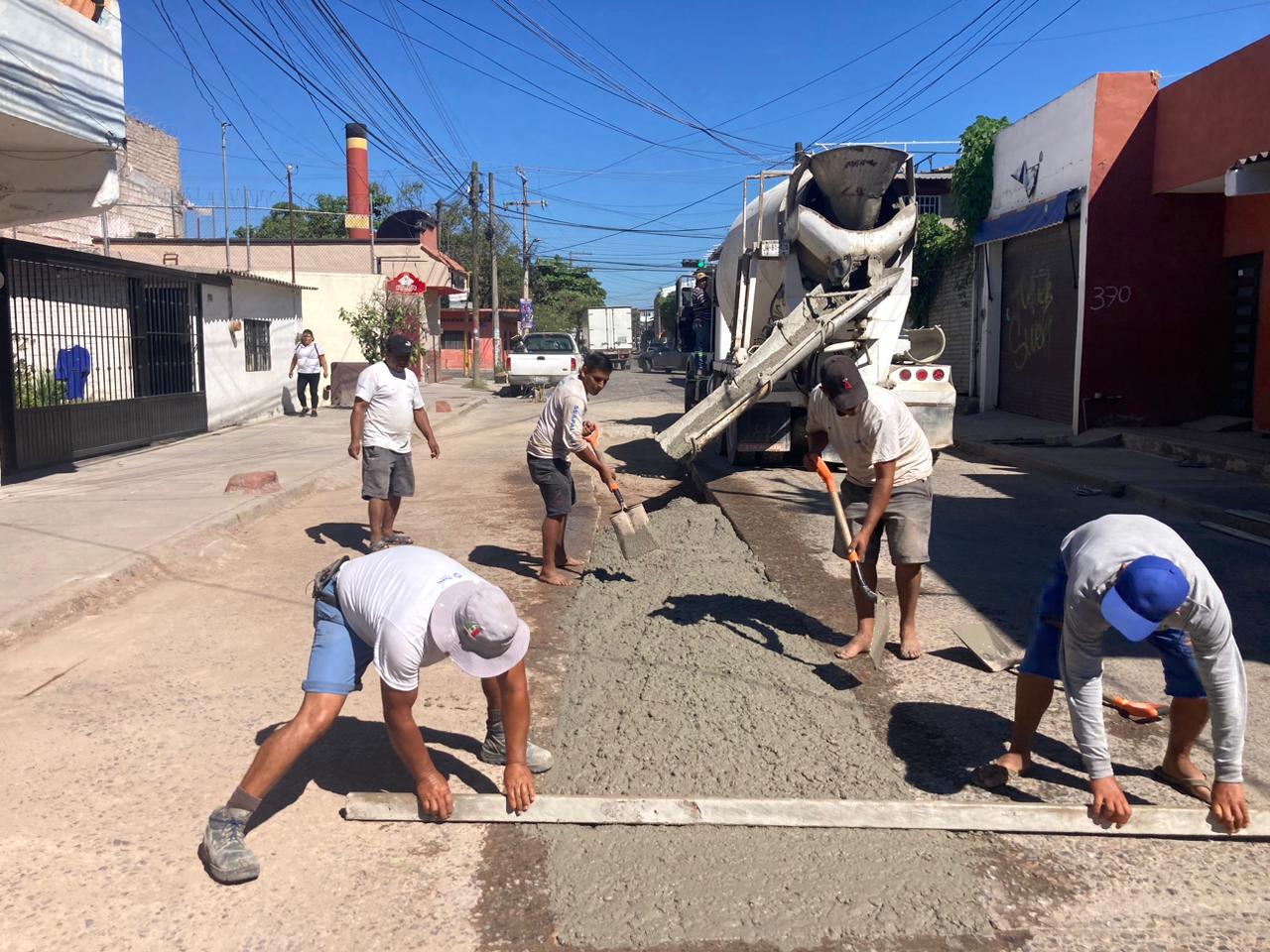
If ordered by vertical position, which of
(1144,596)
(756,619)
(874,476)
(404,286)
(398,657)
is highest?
(404,286)

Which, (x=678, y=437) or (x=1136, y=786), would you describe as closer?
(x=1136, y=786)

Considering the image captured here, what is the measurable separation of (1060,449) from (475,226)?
26.0 metres

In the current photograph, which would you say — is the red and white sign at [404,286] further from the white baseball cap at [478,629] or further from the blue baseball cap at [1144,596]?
the blue baseball cap at [1144,596]

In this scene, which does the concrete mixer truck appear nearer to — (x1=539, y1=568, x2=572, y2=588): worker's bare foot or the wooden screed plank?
(x1=539, y1=568, x2=572, y2=588): worker's bare foot

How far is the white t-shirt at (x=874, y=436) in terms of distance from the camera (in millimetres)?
5000

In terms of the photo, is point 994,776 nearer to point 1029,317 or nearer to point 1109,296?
point 1109,296

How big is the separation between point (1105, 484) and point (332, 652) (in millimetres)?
9625

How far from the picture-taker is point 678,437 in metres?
9.77

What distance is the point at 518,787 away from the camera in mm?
3342

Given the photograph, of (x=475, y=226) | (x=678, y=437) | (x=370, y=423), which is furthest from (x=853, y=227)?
(x=475, y=226)

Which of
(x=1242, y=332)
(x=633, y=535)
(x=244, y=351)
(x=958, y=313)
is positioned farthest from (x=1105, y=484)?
→ (x=244, y=351)

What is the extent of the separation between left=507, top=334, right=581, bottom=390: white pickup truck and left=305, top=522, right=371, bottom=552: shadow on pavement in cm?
1815

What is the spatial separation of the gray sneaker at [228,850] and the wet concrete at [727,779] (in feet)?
3.14

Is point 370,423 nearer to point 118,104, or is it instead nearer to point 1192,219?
point 118,104
